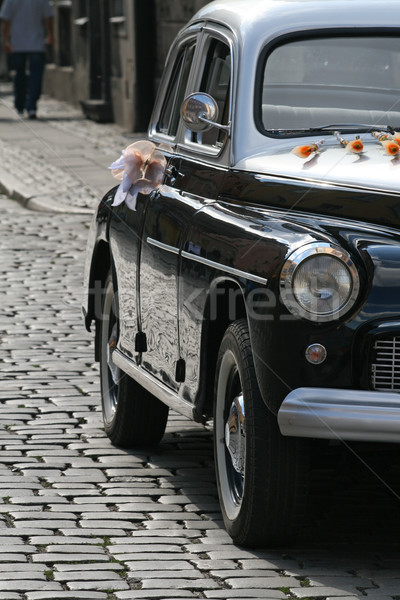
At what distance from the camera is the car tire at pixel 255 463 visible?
4.53 m

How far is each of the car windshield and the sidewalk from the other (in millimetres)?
9124

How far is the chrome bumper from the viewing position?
4.27 m

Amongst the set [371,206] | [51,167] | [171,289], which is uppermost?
[371,206]

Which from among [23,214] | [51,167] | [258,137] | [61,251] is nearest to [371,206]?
[258,137]

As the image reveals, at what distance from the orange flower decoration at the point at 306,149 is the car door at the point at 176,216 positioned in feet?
0.95

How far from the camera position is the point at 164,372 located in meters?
5.60

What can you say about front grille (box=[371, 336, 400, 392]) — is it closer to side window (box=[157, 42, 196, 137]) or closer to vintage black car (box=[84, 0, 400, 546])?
vintage black car (box=[84, 0, 400, 546])

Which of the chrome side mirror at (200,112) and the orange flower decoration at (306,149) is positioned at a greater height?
the chrome side mirror at (200,112)

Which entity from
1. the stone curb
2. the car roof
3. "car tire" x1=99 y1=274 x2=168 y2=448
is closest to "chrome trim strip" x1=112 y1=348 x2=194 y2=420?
"car tire" x1=99 y1=274 x2=168 y2=448

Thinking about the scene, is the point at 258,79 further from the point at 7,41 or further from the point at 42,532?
the point at 7,41

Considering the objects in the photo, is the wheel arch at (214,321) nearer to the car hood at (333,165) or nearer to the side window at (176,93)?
the car hood at (333,165)

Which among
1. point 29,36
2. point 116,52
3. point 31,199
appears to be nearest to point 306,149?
point 31,199

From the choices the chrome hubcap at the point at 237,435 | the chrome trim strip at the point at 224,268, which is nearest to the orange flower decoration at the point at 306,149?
the chrome trim strip at the point at 224,268

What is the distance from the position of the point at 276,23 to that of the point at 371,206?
1.30 m
